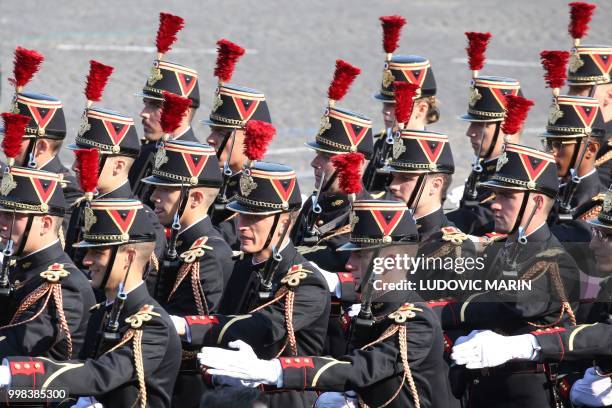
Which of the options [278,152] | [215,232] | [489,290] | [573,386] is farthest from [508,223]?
[278,152]

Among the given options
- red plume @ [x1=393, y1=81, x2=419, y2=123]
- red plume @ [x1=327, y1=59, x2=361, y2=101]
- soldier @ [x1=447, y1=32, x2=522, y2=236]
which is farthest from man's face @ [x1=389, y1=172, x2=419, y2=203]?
soldier @ [x1=447, y1=32, x2=522, y2=236]

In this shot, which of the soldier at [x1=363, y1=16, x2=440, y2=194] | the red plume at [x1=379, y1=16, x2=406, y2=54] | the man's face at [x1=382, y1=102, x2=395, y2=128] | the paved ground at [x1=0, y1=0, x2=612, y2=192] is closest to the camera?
the soldier at [x1=363, y1=16, x2=440, y2=194]

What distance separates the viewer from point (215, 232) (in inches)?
424

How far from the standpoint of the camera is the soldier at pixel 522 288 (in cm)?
954

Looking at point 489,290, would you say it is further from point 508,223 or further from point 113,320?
point 113,320

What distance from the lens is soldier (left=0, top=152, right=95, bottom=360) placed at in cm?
945

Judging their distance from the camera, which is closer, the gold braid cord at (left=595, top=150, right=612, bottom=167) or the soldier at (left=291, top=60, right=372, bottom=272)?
the soldier at (left=291, top=60, right=372, bottom=272)

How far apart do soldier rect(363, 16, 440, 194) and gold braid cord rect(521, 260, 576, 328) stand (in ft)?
11.7

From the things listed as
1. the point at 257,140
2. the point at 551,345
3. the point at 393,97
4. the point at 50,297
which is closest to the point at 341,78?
the point at 393,97

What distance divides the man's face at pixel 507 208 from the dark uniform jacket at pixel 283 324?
4.14 ft

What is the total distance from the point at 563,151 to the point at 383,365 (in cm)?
370

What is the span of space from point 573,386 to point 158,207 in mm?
3191

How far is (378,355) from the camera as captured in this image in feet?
28.9

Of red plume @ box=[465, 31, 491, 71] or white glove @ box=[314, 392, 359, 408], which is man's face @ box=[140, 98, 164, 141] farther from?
white glove @ box=[314, 392, 359, 408]
